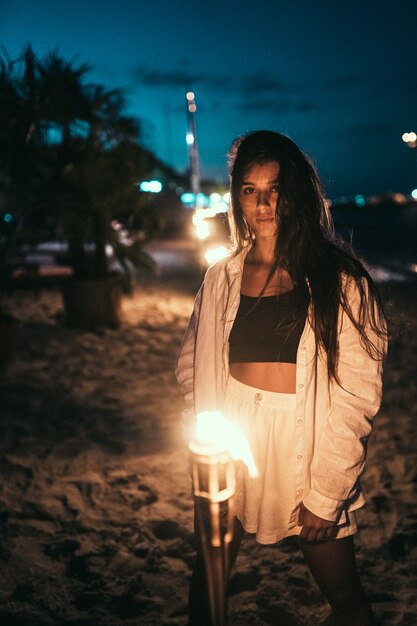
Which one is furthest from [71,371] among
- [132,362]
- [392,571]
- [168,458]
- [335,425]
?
[335,425]

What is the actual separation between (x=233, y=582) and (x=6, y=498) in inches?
71.3

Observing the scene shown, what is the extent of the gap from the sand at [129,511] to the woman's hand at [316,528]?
3.03ft

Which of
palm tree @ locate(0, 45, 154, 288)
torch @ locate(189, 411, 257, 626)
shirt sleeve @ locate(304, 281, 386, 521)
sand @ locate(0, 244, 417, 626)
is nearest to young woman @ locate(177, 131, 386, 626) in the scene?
shirt sleeve @ locate(304, 281, 386, 521)

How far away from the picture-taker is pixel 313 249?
191cm

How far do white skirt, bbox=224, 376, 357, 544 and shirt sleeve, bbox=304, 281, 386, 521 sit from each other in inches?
5.1

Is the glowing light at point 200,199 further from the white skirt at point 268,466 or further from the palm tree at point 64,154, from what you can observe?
the white skirt at point 268,466

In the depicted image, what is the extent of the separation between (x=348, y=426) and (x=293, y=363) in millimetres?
306

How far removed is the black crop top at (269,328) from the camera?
6.14 feet

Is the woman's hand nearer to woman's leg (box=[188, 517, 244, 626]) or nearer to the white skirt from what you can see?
the white skirt

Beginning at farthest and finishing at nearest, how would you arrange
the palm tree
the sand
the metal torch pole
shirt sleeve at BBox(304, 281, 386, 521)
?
1. the palm tree
2. the sand
3. shirt sleeve at BBox(304, 281, 386, 521)
4. the metal torch pole

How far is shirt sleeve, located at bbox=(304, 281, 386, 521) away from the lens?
1720 millimetres

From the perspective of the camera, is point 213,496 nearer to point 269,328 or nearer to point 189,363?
point 269,328

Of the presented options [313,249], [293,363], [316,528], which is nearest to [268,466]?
[316,528]

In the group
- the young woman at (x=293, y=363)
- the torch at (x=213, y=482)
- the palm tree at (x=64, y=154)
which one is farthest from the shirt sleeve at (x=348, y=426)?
the palm tree at (x=64, y=154)
